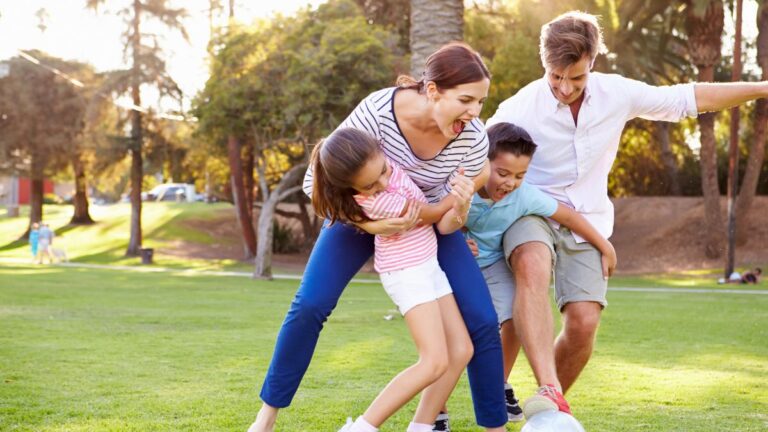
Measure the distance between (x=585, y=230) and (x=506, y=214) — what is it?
1.53 feet

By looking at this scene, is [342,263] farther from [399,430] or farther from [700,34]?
[700,34]

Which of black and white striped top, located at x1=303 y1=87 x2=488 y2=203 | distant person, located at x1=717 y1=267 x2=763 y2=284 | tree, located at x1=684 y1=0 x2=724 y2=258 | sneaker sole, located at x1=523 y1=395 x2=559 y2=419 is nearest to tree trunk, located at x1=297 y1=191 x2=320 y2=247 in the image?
tree, located at x1=684 y1=0 x2=724 y2=258

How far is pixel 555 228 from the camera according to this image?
5.36m

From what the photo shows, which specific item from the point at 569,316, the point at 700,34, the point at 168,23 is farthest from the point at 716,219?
the point at 569,316

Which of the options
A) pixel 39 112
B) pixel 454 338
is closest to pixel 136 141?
pixel 39 112

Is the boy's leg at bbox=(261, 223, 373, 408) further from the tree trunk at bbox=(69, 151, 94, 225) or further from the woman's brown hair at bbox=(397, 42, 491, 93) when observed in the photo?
the tree trunk at bbox=(69, 151, 94, 225)

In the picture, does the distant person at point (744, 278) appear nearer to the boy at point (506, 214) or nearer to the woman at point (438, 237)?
the boy at point (506, 214)

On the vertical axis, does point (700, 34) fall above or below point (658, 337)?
above

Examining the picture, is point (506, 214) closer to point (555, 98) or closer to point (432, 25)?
point (555, 98)

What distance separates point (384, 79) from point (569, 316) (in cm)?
2172

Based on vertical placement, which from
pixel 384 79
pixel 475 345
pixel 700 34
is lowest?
pixel 475 345

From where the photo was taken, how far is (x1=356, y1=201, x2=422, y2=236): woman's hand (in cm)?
449

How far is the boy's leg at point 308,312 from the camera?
4.61 metres

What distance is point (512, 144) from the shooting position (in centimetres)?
505
